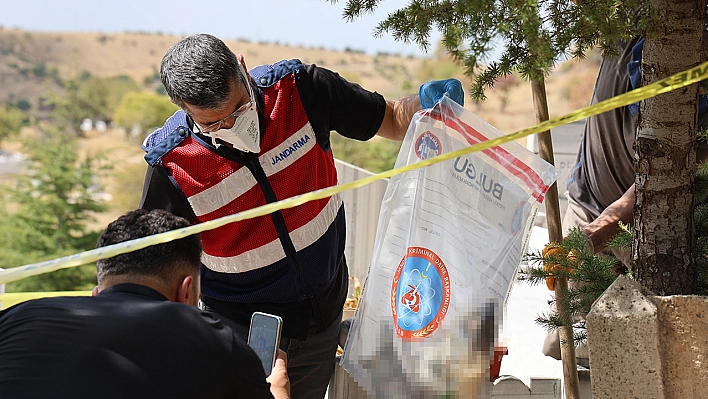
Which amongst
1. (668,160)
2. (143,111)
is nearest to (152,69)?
(143,111)

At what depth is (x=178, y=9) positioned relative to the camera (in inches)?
2763

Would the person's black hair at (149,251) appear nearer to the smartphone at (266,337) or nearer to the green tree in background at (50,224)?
the smartphone at (266,337)

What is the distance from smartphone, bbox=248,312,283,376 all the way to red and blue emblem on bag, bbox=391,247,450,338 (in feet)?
1.45

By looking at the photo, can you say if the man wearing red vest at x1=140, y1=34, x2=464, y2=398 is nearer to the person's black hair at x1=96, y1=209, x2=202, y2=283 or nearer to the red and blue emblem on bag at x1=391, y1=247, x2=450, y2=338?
the red and blue emblem on bag at x1=391, y1=247, x2=450, y2=338

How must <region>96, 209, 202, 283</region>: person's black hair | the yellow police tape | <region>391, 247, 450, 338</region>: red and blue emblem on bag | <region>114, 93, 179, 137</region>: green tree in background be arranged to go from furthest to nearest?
<region>114, 93, 179, 137</region>: green tree in background → <region>391, 247, 450, 338</region>: red and blue emblem on bag → <region>96, 209, 202, 283</region>: person's black hair → the yellow police tape

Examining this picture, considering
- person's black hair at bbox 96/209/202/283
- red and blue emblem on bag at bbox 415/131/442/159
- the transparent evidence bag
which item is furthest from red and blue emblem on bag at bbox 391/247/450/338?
person's black hair at bbox 96/209/202/283

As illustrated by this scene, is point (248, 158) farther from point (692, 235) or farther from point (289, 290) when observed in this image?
point (692, 235)

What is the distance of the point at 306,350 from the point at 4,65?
5681 centimetres

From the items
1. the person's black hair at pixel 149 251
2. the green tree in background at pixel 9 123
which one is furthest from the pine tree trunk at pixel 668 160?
the green tree in background at pixel 9 123

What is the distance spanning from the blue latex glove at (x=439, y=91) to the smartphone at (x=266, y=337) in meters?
0.90

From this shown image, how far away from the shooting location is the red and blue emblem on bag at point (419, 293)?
2248 mm

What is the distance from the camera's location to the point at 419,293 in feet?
7.55

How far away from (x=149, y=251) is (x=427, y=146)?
103 cm

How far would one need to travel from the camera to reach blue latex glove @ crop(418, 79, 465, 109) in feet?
8.12
